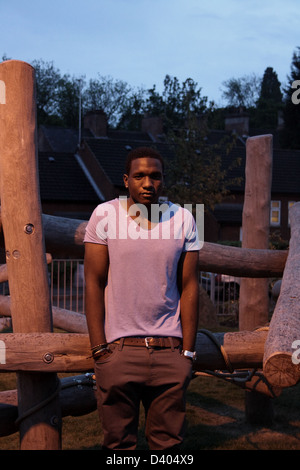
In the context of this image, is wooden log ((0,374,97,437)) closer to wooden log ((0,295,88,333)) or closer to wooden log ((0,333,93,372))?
wooden log ((0,333,93,372))

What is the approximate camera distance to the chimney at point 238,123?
158 feet

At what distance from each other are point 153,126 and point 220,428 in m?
40.9

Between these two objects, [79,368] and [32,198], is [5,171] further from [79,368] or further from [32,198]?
[79,368]

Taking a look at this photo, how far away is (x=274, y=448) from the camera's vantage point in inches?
247

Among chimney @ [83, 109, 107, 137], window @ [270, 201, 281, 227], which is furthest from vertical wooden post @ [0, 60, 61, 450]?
chimney @ [83, 109, 107, 137]

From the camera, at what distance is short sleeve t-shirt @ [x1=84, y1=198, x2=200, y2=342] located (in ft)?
10.5

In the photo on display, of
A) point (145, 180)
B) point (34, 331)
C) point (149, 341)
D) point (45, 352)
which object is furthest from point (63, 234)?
point (149, 341)

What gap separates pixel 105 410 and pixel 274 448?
138 inches

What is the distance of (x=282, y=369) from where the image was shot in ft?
10.5

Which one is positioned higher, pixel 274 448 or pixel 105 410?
pixel 105 410

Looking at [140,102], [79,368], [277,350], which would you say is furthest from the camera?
[140,102]

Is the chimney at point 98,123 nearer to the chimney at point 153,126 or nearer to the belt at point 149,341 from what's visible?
the chimney at point 153,126

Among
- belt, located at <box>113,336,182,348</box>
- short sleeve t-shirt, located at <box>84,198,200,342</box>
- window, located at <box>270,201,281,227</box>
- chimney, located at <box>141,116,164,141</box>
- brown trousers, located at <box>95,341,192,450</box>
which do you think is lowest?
window, located at <box>270,201,281,227</box>

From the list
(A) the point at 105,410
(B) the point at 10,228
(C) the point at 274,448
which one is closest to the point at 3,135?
(B) the point at 10,228
